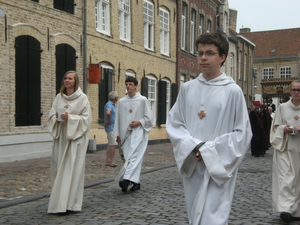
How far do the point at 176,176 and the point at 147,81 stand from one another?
12.0m

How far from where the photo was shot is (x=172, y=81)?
25859 millimetres

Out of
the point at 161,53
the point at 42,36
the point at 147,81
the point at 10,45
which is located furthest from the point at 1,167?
the point at 161,53

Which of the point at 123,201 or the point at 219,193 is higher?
the point at 219,193

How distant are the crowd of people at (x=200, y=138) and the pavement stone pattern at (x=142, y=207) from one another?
26cm

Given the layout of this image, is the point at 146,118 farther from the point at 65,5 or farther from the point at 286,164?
the point at 65,5

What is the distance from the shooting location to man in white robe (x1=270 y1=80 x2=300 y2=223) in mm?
6188

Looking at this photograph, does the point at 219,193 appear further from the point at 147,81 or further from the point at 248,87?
the point at 248,87

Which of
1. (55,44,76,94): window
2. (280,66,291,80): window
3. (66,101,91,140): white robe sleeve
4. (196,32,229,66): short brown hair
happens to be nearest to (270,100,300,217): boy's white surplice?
(66,101,91,140): white robe sleeve

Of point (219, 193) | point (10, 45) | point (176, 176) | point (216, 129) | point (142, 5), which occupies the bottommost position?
point (176, 176)

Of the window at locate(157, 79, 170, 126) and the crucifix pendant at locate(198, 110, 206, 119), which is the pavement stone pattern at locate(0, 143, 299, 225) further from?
the window at locate(157, 79, 170, 126)

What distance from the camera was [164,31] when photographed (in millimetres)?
25047

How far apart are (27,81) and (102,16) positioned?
5628 mm

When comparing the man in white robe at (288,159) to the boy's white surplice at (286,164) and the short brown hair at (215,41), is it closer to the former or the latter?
the boy's white surplice at (286,164)

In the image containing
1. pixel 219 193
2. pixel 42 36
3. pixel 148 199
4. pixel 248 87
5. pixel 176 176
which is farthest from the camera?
pixel 248 87
